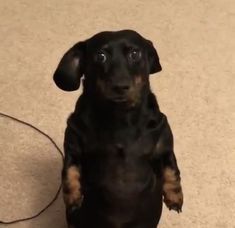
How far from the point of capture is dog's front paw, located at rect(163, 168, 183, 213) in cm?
111

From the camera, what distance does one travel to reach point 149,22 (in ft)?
6.70

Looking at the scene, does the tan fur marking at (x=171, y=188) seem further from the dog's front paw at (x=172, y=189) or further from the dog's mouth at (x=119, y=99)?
the dog's mouth at (x=119, y=99)

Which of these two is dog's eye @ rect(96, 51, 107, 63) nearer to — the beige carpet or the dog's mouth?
the dog's mouth

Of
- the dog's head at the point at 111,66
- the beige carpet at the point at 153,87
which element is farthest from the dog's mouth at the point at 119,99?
the beige carpet at the point at 153,87

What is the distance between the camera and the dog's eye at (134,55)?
103 cm

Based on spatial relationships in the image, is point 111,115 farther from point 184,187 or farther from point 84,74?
point 184,187

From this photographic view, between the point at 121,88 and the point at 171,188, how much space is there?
0.24m

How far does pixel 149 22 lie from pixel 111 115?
102cm

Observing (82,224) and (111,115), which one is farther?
(82,224)

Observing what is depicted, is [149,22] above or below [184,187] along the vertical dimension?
above

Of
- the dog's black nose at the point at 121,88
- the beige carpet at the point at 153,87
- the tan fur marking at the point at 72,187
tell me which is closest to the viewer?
the dog's black nose at the point at 121,88

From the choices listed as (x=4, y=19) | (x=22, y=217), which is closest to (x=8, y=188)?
(x=22, y=217)

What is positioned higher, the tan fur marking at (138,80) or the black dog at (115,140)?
the tan fur marking at (138,80)

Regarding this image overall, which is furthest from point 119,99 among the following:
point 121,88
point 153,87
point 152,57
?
point 153,87
